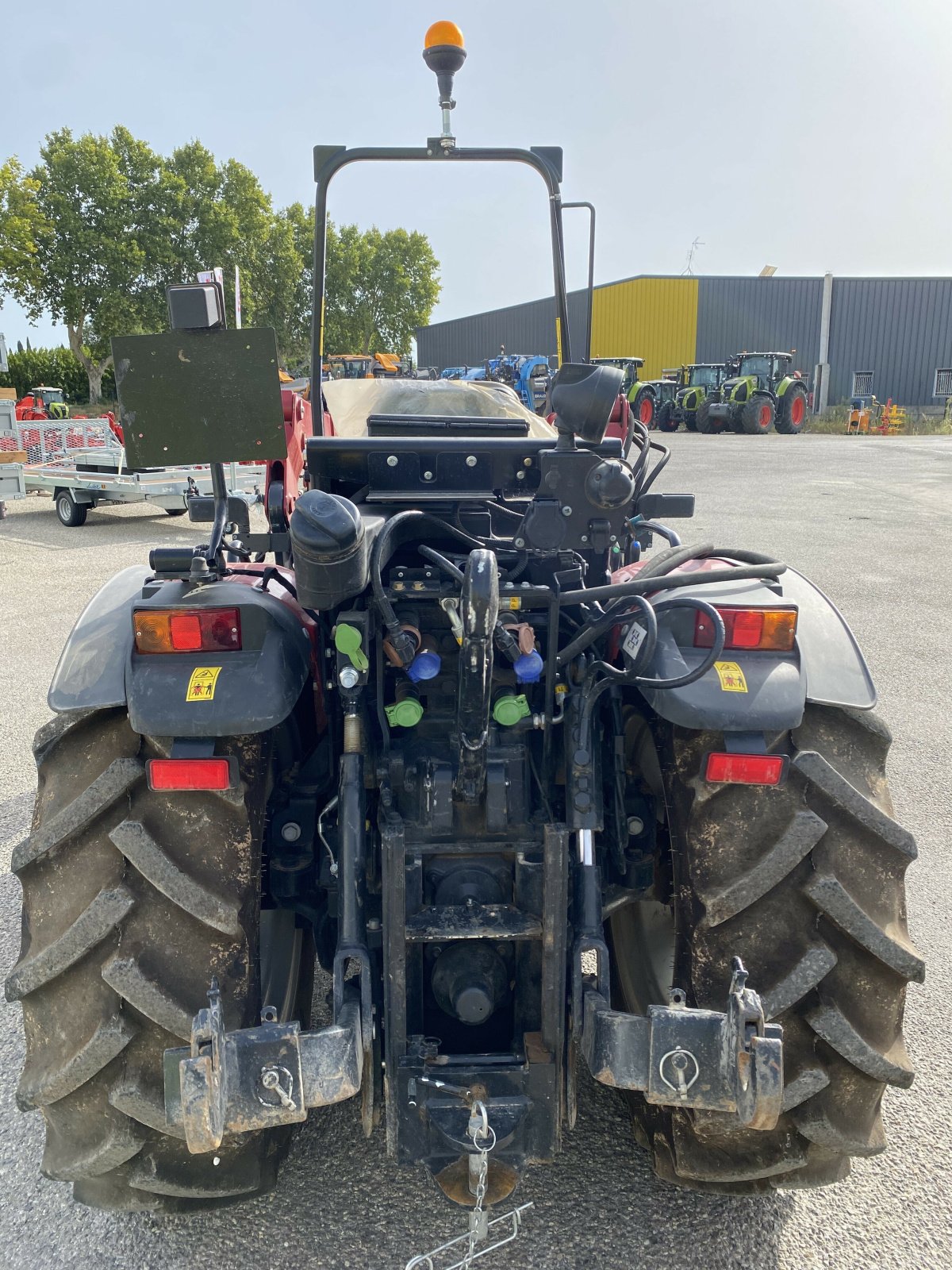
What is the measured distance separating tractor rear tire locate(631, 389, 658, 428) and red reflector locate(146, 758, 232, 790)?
27709mm

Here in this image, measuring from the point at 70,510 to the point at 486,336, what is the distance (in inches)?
1533

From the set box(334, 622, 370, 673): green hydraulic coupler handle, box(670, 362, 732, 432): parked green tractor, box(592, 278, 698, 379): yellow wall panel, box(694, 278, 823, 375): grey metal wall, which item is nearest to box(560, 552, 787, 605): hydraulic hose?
box(334, 622, 370, 673): green hydraulic coupler handle

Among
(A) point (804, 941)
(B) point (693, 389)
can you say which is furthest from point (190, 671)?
(B) point (693, 389)

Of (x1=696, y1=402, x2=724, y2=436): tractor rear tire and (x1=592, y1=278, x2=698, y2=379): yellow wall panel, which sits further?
(x1=592, y1=278, x2=698, y2=379): yellow wall panel

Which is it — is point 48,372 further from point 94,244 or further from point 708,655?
point 708,655

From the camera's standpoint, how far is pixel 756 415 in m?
28.1

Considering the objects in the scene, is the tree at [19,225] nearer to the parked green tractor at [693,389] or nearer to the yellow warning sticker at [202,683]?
the parked green tractor at [693,389]

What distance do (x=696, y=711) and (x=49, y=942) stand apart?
1.46 metres

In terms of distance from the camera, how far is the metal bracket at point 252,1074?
1608 mm

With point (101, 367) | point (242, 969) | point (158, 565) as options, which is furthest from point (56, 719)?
point (101, 367)

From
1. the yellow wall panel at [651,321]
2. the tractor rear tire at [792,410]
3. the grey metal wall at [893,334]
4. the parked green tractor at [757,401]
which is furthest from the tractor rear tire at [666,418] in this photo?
the grey metal wall at [893,334]

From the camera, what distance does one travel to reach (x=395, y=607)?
224 cm

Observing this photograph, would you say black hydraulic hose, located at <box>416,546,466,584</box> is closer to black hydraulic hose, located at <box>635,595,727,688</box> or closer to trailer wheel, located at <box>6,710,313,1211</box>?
black hydraulic hose, located at <box>635,595,727,688</box>

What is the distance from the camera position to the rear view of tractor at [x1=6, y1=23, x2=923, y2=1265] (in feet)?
6.40
